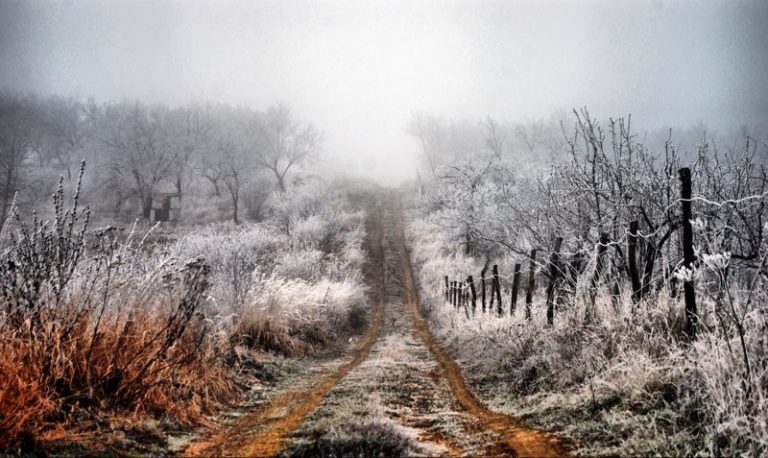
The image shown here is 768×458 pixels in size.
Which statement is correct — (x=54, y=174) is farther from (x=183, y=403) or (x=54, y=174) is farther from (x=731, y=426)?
(x=731, y=426)

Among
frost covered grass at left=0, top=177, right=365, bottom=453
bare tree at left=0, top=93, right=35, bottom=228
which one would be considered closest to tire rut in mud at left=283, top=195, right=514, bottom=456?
frost covered grass at left=0, top=177, right=365, bottom=453

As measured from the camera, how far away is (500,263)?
74.5 feet

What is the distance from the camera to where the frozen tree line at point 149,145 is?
135 ft

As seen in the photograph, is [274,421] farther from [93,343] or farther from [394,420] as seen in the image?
[93,343]

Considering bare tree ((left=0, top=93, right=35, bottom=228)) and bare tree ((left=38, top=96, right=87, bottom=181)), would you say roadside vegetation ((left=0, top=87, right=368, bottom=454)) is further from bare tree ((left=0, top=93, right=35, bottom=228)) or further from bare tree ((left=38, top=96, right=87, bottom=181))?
bare tree ((left=38, top=96, right=87, bottom=181))

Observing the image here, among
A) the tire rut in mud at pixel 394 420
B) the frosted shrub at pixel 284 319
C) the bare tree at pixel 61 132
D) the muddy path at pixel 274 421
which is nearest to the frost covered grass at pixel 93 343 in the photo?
the muddy path at pixel 274 421

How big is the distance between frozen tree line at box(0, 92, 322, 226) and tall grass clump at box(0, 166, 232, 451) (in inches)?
1506

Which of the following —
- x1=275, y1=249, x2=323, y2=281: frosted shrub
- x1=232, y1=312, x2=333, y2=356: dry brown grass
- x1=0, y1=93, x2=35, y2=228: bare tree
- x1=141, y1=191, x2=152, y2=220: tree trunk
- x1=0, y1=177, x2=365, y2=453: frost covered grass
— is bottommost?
x1=232, y1=312, x2=333, y2=356: dry brown grass

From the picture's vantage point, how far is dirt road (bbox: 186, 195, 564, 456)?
3.22 metres

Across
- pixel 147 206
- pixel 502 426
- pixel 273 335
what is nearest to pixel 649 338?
pixel 502 426

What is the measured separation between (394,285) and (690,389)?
21.4 meters

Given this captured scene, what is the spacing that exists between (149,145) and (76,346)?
44.0 meters

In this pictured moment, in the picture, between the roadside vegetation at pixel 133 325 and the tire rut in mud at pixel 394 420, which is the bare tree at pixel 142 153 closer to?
the roadside vegetation at pixel 133 325

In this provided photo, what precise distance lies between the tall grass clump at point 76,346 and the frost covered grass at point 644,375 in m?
3.66
